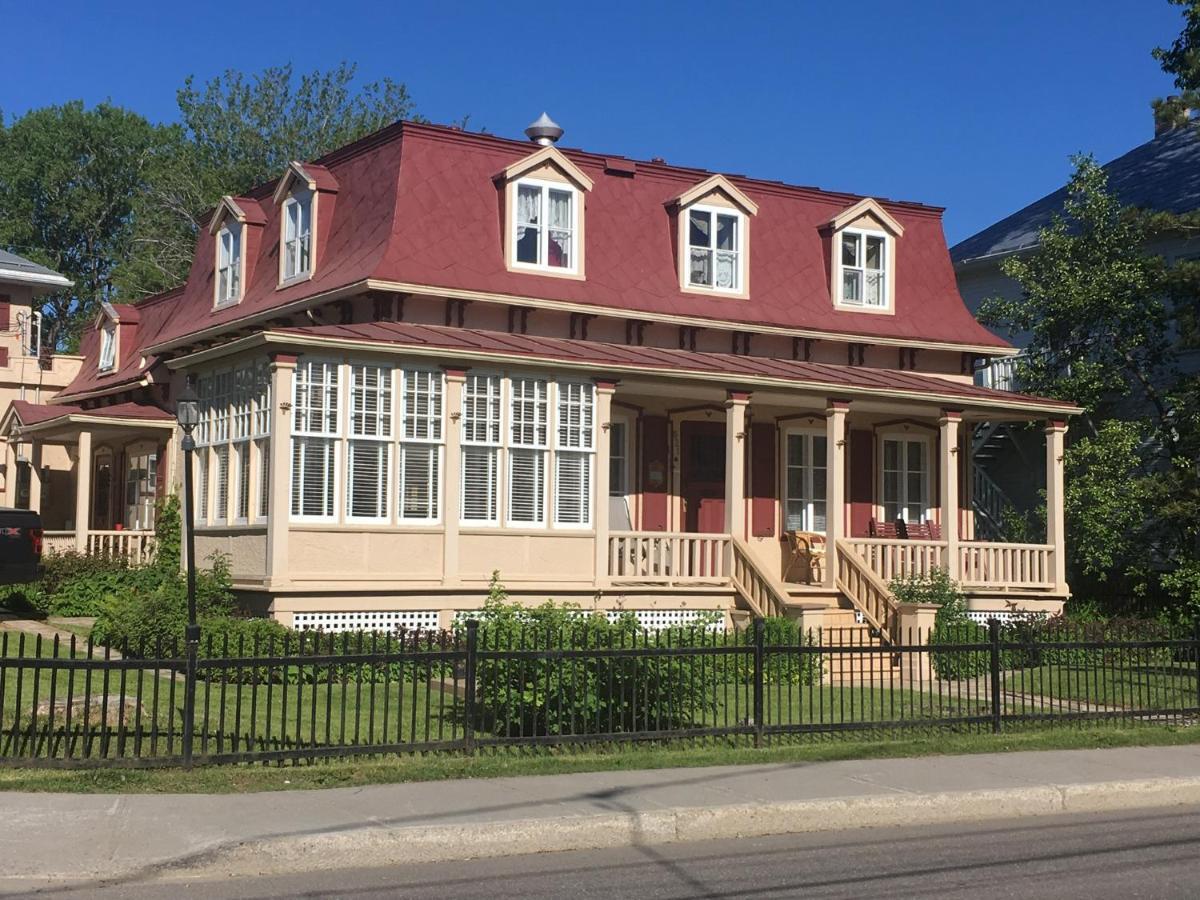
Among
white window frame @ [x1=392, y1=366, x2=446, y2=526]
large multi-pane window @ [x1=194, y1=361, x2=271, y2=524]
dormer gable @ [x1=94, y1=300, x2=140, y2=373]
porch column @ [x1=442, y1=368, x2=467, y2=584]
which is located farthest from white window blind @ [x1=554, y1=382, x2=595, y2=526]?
dormer gable @ [x1=94, y1=300, x2=140, y2=373]

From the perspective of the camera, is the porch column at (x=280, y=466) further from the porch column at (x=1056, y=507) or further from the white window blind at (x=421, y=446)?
the porch column at (x=1056, y=507)

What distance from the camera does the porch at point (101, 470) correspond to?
1012 inches

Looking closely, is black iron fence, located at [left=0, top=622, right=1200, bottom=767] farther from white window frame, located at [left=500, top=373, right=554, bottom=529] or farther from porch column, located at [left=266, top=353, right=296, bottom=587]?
white window frame, located at [left=500, top=373, right=554, bottom=529]

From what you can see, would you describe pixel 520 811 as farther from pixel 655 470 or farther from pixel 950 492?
pixel 950 492

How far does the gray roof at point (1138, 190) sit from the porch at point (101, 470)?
19.4m

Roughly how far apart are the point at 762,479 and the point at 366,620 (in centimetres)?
908

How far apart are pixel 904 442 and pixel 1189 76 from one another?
8179 millimetres

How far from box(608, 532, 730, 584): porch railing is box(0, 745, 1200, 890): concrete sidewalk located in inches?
353

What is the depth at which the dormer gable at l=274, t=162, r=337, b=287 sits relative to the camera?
24688 millimetres

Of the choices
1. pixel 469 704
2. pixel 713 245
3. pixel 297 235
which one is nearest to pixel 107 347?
pixel 297 235

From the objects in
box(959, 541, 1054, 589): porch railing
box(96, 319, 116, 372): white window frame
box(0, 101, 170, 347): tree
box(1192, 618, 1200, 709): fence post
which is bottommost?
box(1192, 618, 1200, 709): fence post

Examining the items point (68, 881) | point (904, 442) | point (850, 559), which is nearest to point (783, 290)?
point (904, 442)

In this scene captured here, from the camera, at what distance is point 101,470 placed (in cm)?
3234

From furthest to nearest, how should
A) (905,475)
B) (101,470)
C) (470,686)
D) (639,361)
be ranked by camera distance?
1. (101,470)
2. (905,475)
3. (639,361)
4. (470,686)
